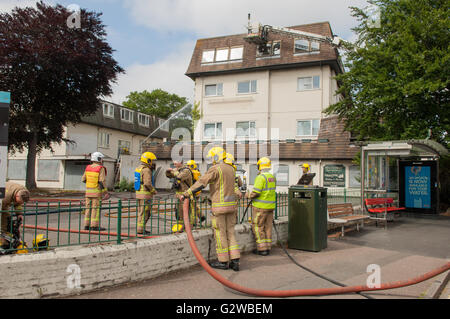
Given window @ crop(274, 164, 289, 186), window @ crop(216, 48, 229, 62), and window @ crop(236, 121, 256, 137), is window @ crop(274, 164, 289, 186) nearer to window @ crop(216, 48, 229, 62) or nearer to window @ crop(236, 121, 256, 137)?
window @ crop(236, 121, 256, 137)

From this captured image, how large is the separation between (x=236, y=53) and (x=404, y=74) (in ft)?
54.0

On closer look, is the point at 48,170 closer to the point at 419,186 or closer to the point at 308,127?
the point at 308,127

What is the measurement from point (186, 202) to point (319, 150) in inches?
687

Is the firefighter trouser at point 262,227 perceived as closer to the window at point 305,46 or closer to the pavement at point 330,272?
the pavement at point 330,272

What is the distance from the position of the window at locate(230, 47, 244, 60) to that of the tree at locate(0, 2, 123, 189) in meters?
8.61

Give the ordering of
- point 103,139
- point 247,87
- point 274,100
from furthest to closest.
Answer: point 103,139 → point 247,87 → point 274,100

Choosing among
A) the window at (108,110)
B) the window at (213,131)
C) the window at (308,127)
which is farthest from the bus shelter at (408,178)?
the window at (108,110)

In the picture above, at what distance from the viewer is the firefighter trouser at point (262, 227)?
7.15 m

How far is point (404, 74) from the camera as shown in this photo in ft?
42.2

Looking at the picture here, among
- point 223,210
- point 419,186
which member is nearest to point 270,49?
point 419,186

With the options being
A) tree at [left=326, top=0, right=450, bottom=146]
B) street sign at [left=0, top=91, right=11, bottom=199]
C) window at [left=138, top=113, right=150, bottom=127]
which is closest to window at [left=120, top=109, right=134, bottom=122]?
window at [left=138, top=113, right=150, bottom=127]

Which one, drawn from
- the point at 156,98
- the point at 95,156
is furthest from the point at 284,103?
the point at 156,98

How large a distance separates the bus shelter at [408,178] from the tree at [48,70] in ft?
56.6

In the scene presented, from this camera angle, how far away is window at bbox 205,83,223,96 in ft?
91.2
